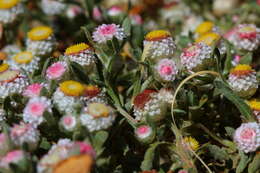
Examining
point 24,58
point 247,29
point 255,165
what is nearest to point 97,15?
point 24,58

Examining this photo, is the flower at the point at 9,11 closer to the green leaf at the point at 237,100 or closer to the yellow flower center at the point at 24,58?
the yellow flower center at the point at 24,58

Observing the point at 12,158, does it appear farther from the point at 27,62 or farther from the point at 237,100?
the point at 237,100

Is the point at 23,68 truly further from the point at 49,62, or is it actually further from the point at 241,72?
the point at 241,72

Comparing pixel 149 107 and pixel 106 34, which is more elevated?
pixel 106 34

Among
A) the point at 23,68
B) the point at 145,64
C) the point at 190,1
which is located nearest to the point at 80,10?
the point at 190,1

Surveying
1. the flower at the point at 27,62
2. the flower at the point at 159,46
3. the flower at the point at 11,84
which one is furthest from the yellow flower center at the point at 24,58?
the flower at the point at 159,46
